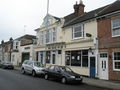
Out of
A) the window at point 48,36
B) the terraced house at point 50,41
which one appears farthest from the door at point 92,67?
the window at point 48,36

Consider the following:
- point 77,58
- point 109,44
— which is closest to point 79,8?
point 77,58

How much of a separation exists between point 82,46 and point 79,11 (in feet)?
28.3

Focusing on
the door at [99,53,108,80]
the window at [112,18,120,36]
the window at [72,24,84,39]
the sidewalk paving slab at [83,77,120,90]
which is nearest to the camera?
the sidewalk paving slab at [83,77,120,90]

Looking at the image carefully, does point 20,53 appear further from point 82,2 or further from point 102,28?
point 102,28

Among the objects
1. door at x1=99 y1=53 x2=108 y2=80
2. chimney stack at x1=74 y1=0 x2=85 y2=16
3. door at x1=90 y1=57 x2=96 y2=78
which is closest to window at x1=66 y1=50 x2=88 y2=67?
door at x1=90 y1=57 x2=96 y2=78

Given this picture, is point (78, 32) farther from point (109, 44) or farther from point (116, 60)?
point (116, 60)

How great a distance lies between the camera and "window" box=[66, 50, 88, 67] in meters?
20.3

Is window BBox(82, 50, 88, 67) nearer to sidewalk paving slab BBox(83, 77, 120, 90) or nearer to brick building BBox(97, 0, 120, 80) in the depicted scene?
brick building BBox(97, 0, 120, 80)

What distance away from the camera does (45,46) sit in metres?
28.1

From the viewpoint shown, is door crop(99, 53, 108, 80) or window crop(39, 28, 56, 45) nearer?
door crop(99, 53, 108, 80)

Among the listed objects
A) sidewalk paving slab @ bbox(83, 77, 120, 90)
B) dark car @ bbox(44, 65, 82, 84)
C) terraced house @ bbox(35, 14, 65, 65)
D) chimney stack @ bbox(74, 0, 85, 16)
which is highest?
chimney stack @ bbox(74, 0, 85, 16)

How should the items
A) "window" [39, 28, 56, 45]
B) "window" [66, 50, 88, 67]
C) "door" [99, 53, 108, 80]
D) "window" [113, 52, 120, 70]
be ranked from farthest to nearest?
"window" [39, 28, 56, 45], "window" [66, 50, 88, 67], "door" [99, 53, 108, 80], "window" [113, 52, 120, 70]

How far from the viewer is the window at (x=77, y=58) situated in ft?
66.5

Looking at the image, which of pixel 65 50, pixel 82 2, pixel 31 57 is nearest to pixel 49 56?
pixel 65 50
